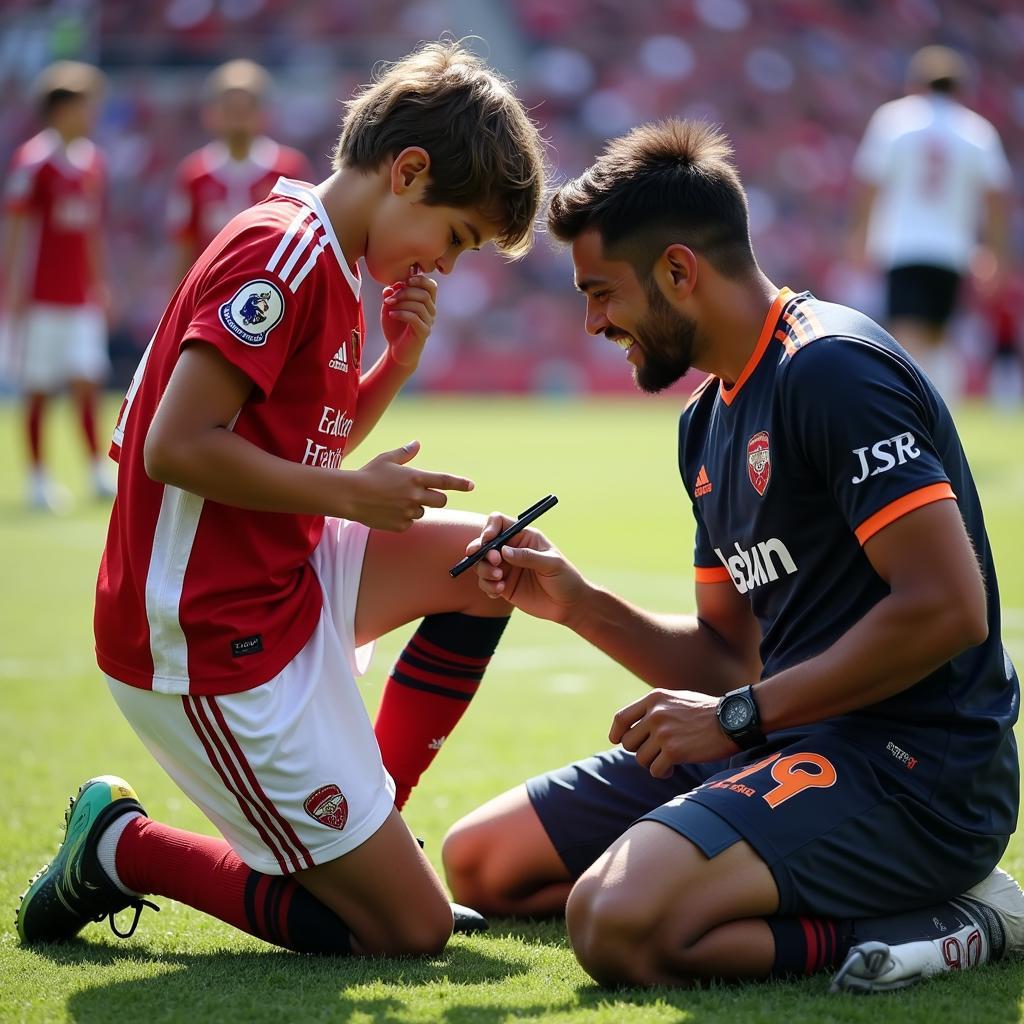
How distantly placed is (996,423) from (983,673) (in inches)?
544

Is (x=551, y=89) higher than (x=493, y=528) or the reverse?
higher

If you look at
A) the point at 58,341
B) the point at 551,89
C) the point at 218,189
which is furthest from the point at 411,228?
the point at 551,89

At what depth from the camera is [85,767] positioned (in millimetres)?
4305

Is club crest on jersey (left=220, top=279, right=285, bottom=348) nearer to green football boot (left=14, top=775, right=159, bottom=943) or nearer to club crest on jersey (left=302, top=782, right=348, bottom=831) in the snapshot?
club crest on jersey (left=302, top=782, right=348, bottom=831)

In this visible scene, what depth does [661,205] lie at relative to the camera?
2.93 meters

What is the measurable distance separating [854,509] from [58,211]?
933cm

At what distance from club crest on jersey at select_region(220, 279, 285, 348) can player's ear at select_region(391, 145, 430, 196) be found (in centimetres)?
40

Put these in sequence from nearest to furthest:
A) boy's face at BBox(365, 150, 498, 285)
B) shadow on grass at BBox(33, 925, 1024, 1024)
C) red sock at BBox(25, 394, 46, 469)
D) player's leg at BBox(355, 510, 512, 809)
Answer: shadow on grass at BBox(33, 925, 1024, 1024)
boy's face at BBox(365, 150, 498, 285)
player's leg at BBox(355, 510, 512, 809)
red sock at BBox(25, 394, 46, 469)

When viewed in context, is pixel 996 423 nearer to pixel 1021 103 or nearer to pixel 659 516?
pixel 659 516

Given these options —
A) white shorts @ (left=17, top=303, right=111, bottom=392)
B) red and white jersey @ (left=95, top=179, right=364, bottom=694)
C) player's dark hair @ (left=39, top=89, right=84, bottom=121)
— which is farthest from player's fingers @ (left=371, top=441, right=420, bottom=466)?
white shorts @ (left=17, top=303, right=111, bottom=392)

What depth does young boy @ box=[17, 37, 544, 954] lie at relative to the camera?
8.91 ft

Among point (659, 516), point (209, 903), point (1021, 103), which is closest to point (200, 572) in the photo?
point (209, 903)

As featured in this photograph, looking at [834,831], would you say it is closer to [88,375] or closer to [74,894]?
[74,894]

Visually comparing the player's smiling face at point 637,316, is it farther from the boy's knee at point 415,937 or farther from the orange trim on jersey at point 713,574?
the boy's knee at point 415,937
